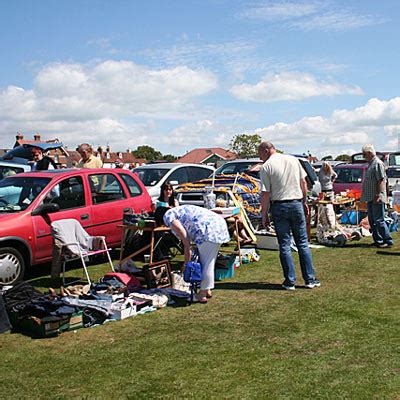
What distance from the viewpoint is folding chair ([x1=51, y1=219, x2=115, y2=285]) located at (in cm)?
787

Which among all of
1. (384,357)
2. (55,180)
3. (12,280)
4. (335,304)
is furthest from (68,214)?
(384,357)

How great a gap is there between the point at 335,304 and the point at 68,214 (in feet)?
14.2

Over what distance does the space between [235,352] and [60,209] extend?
4533 mm

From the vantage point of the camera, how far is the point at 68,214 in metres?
8.70

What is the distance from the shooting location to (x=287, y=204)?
7344 mm

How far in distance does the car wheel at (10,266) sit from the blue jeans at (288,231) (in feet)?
12.0

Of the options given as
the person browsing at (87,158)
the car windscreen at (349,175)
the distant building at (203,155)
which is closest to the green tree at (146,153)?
the distant building at (203,155)

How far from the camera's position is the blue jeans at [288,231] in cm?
736

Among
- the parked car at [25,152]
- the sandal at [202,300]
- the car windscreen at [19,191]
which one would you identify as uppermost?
the parked car at [25,152]

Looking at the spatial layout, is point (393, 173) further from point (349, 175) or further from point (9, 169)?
point (9, 169)

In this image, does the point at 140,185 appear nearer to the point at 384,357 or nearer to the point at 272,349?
the point at 272,349

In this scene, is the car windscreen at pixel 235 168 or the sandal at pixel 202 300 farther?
the car windscreen at pixel 235 168

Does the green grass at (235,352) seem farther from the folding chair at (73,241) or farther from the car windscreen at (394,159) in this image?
the car windscreen at (394,159)

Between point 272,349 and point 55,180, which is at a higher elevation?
point 55,180
